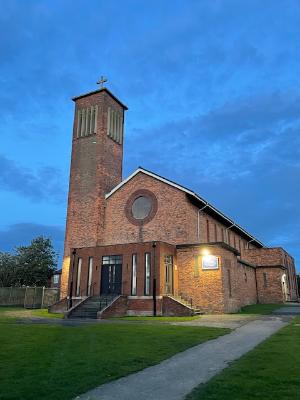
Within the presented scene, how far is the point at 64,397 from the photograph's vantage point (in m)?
5.46

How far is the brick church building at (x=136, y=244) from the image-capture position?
24859 mm

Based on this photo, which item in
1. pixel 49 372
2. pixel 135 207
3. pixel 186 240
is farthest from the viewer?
pixel 135 207

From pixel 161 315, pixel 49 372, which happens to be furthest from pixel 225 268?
pixel 49 372

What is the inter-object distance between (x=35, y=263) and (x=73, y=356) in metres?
39.6

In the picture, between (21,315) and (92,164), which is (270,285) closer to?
(92,164)

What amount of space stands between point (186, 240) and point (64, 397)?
Result: 22.7 metres

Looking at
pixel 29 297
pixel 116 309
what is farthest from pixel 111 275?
pixel 29 297

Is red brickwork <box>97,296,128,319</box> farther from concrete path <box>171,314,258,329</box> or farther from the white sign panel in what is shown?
the white sign panel

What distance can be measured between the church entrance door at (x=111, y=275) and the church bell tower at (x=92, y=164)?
402 cm

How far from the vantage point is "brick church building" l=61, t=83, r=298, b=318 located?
24859mm

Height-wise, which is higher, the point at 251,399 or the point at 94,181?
the point at 94,181

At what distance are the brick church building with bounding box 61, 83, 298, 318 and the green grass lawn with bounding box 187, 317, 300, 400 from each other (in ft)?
46.9

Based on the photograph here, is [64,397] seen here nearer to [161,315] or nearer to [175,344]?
[175,344]

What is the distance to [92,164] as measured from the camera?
33.1 metres
